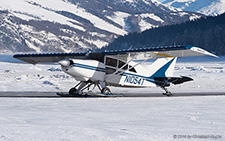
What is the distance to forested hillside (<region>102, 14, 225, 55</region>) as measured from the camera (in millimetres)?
107000

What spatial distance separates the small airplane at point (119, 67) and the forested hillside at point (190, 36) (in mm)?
56155

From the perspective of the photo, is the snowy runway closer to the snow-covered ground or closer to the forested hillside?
the snow-covered ground

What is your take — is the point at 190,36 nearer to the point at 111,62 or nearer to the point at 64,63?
the point at 111,62

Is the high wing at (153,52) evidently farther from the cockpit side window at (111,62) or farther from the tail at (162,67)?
the tail at (162,67)

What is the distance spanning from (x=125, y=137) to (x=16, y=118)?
3.63 meters

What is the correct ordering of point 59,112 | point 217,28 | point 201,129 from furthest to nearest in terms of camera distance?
point 217,28 < point 59,112 < point 201,129

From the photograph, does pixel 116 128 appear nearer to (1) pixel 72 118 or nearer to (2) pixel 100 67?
(1) pixel 72 118

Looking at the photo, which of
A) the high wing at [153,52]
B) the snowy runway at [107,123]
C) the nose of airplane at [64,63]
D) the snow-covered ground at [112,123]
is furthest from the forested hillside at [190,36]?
the snowy runway at [107,123]

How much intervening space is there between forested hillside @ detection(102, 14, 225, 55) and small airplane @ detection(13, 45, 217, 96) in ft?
184

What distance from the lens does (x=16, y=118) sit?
9883mm

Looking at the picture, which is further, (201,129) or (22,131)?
(201,129)

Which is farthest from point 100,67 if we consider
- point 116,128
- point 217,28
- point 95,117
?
point 217,28

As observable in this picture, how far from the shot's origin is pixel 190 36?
11225 cm

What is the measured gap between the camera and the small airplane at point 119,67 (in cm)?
1634
